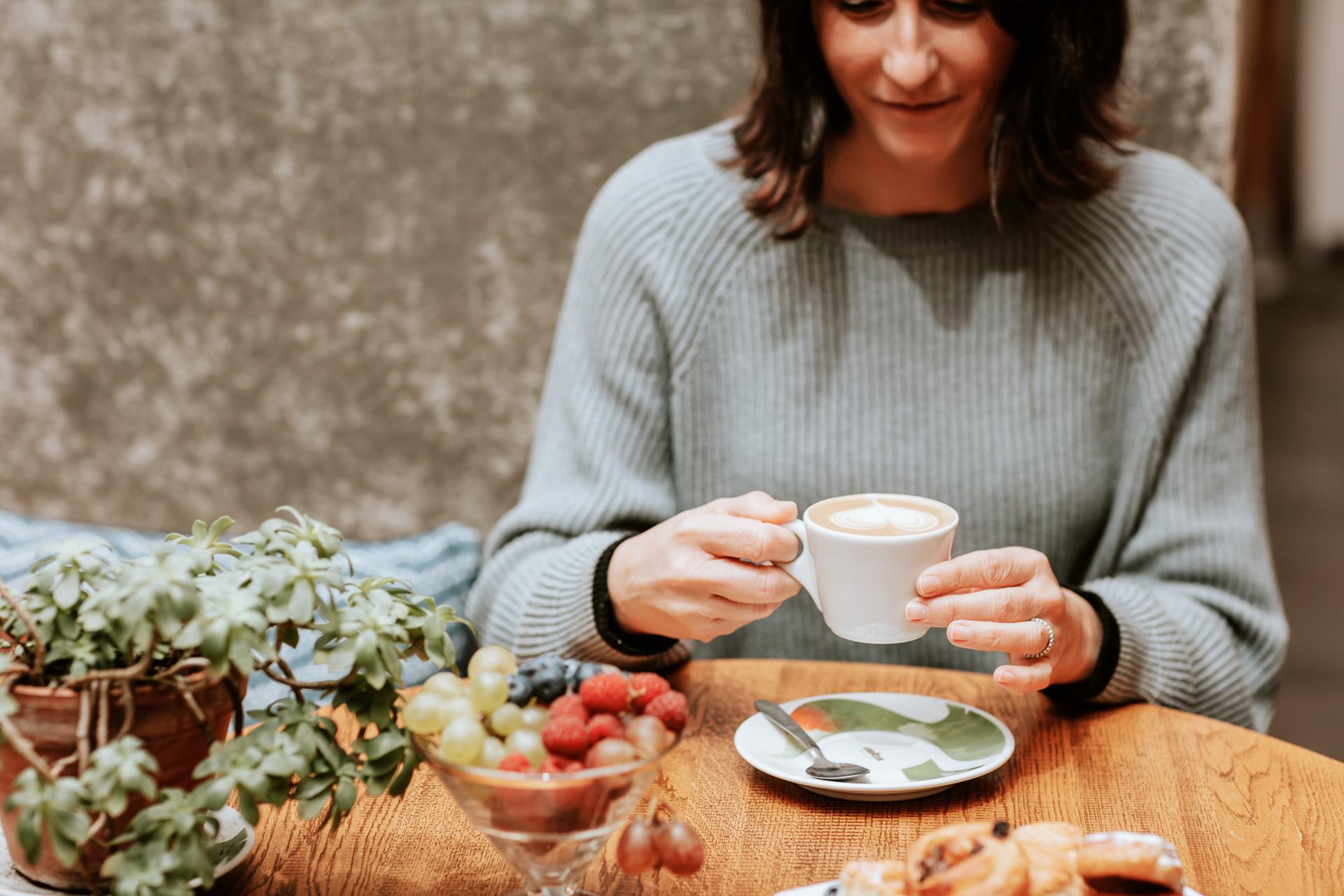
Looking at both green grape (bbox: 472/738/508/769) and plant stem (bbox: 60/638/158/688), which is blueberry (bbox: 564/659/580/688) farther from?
plant stem (bbox: 60/638/158/688)

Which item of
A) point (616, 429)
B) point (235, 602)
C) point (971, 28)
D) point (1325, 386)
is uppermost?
point (971, 28)

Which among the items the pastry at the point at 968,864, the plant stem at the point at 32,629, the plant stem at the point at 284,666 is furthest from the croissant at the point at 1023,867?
the plant stem at the point at 32,629

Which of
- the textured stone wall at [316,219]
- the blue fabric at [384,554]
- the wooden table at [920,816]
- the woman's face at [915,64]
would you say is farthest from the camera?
the textured stone wall at [316,219]

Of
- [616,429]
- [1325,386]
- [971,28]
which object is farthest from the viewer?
[1325,386]

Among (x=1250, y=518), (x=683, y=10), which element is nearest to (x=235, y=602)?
(x=1250, y=518)

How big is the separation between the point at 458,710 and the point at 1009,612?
0.46m

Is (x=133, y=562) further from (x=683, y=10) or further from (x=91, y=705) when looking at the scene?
(x=683, y=10)

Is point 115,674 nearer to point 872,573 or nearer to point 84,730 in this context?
point 84,730

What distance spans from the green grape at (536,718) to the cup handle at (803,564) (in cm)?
27

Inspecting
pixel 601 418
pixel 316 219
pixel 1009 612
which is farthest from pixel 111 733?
pixel 316 219

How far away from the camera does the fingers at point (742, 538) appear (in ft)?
3.09

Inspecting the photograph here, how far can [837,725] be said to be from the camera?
3.34 ft

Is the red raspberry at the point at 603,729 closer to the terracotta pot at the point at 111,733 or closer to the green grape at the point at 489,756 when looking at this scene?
the green grape at the point at 489,756

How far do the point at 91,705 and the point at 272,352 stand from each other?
1294 millimetres
